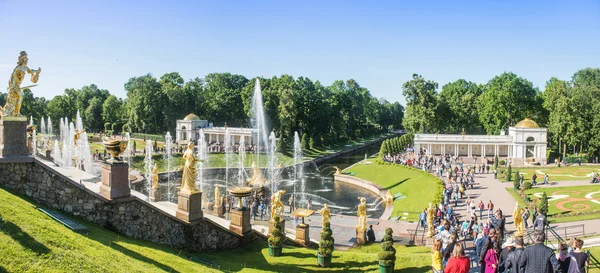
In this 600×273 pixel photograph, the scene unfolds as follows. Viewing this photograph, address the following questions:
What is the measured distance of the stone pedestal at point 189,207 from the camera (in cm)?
1524

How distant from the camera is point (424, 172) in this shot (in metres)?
43.9

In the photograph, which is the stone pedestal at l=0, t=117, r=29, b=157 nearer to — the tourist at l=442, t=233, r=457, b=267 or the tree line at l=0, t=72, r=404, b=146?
the tourist at l=442, t=233, r=457, b=267

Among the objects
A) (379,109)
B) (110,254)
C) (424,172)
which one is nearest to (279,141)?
(424,172)

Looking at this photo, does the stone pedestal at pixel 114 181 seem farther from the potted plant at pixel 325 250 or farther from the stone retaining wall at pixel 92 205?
the potted plant at pixel 325 250

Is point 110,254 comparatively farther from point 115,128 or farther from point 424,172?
point 115,128

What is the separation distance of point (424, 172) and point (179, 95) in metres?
55.3

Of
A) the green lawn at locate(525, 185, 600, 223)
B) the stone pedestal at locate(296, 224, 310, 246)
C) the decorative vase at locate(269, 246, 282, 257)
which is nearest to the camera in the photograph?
the decorative vase at locate(269, 246, 282, 257)

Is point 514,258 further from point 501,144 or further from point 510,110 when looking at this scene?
point 510,110

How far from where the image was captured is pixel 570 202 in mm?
29625

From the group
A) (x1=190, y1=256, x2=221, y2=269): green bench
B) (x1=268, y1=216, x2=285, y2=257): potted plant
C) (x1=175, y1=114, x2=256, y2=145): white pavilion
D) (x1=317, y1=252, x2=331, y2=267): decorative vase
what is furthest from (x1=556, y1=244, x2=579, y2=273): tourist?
(x1=175, y1=114, x2=256, y2=145): white pavilion

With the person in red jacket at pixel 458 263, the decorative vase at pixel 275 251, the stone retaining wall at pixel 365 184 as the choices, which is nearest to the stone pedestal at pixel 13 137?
the decorative vase at pixel 275 251

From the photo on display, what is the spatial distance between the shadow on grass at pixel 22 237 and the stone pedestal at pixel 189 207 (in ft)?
20.3

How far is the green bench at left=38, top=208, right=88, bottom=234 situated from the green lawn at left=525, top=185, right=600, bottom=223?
25168 mm

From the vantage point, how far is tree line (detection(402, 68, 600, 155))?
56.1 metres
